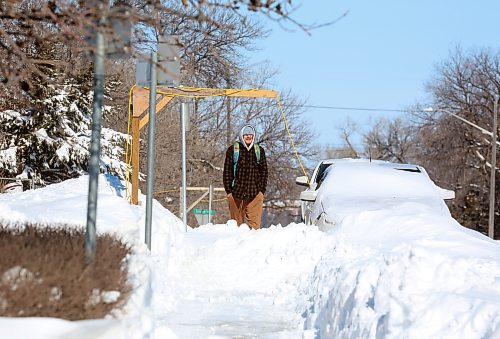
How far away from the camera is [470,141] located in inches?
2188

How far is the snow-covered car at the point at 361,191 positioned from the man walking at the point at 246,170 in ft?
2.77

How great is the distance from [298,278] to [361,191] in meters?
3.43

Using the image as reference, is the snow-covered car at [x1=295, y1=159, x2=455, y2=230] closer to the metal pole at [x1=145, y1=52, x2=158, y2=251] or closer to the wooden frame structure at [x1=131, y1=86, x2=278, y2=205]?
the wooden frame structure at [x1=131, y1=86, x2=278, y2=205]

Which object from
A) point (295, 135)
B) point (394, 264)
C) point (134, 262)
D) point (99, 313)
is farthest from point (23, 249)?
point (295, 135)

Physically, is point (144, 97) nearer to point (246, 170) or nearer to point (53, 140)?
point (246, 170)

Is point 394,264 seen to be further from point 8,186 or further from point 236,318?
point 8,186

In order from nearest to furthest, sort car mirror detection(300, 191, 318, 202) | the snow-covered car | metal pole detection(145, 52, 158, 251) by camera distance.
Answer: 1. metal pole detection(145, 52, 158, 251)
2. the snow-covered car
3. car mirror detection(300, 191, 318, 202)

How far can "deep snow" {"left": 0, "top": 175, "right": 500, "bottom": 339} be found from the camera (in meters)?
5.86

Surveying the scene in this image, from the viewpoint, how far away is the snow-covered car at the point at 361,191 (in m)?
13.0

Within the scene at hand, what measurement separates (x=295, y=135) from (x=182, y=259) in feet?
140

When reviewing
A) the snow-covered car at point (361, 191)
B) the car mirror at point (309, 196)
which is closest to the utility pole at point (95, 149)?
the snow-covered car at point (361, 191)

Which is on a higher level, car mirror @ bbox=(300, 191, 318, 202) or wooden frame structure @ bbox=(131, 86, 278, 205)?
wooden frame structure @ bbox=(131, 86, 278, 205)

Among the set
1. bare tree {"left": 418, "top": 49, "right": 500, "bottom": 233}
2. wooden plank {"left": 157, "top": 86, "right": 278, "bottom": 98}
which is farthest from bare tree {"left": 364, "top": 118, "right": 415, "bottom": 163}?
wooden plank {"left": 157, "top": 86, "right": 278, "bottom": 98}

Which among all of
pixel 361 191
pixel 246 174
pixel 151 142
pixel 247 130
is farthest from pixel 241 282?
pixel 247 130
